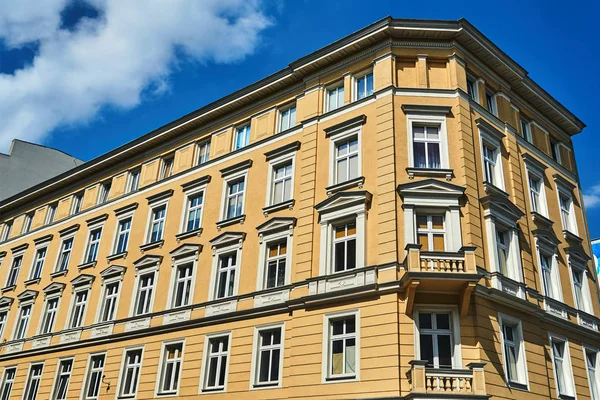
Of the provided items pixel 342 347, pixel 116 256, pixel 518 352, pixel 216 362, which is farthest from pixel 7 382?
pixel 518 352

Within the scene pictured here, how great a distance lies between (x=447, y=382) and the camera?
1688cm

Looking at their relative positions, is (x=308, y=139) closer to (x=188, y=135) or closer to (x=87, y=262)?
(x=188, y=135)

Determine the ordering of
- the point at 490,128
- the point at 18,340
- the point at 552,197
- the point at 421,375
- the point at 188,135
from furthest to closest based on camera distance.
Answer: the point at 18,340
the point at 188,135
the point at 552,197
the point at 490,128
the point at 421,375

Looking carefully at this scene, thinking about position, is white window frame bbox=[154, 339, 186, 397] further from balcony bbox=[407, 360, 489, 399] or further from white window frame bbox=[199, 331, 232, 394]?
balcony bbox=[407, 360, 489, 399]

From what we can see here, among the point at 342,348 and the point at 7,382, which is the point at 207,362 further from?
the point at 7,382

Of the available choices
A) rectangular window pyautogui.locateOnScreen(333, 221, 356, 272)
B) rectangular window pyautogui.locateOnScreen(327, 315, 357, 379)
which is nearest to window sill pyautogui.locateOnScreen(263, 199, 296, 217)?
rectangular window pyautogui.locateOnScreen(333, 221, 356, 272)

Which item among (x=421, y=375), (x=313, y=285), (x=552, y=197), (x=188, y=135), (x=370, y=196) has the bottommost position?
(x=421, y=375)

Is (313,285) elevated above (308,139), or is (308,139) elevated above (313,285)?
(308,139)

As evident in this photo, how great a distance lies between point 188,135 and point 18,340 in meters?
15.5

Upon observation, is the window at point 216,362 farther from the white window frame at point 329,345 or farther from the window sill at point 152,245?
the window sill at point 152,245

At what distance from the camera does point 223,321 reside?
924 inches

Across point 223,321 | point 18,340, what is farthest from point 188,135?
point 18,340

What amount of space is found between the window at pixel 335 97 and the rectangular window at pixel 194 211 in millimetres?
7947

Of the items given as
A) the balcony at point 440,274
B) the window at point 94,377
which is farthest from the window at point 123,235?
the balcony at point 440,274
